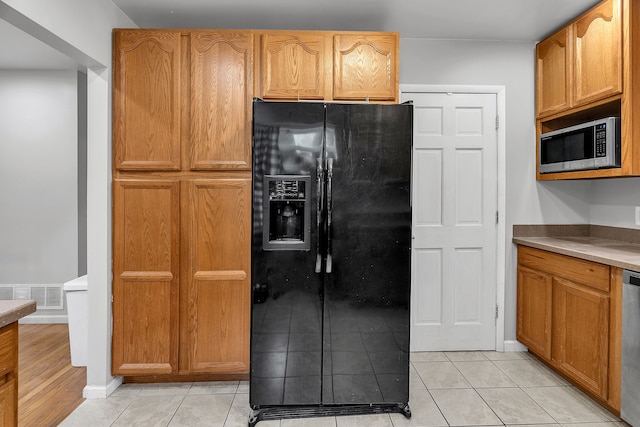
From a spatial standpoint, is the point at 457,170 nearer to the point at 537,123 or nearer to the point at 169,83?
the point at 537,123

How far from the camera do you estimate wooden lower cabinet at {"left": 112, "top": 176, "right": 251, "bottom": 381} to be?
2.49 meters

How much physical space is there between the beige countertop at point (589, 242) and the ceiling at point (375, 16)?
1.59 m

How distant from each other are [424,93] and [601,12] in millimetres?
1204

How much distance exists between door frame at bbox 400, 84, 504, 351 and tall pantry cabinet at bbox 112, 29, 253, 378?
153 cm

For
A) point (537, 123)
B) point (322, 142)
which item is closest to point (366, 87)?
point (322, 142)

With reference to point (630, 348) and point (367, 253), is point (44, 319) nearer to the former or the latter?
point (367, 253)

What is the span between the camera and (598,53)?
244 cm

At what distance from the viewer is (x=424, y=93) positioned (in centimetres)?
313

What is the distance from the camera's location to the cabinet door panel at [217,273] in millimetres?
2496

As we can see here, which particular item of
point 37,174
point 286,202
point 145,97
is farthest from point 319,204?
point 37,174

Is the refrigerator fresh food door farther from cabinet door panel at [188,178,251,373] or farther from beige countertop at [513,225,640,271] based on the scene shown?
beige countertop at [513,225,640,271]

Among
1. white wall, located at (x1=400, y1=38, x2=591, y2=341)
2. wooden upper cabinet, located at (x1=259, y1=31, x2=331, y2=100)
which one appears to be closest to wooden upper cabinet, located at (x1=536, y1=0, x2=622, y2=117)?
white wall, located at (x1=400, y1=38, x2=591, y2=341)

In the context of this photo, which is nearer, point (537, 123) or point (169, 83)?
point (169, 83)

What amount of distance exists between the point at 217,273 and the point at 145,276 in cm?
47
